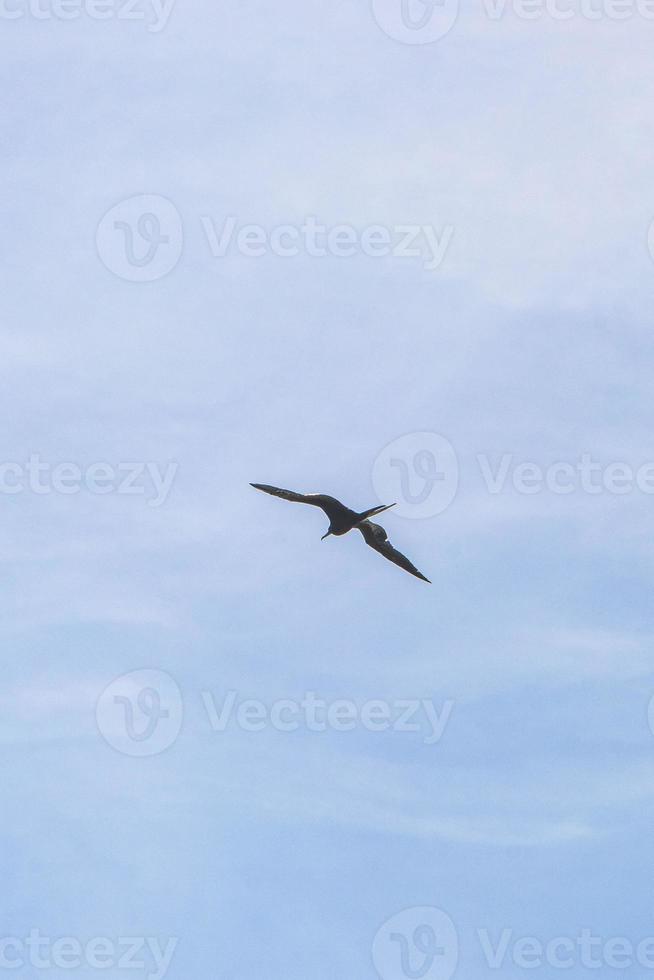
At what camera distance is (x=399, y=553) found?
6378cm

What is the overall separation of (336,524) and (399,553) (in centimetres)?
483

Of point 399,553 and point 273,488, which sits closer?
point 273,488

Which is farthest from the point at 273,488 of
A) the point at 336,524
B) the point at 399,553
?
the point at 399,553

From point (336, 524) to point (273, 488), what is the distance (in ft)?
10.9

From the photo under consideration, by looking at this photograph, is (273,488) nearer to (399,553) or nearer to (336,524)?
(336,524)

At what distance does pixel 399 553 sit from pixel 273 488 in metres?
7.90

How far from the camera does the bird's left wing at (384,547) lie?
2469 inches

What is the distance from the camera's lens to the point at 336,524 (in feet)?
198

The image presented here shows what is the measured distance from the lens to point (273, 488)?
59219mm

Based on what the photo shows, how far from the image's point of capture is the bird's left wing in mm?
62719

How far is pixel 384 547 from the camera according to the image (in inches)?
2505
